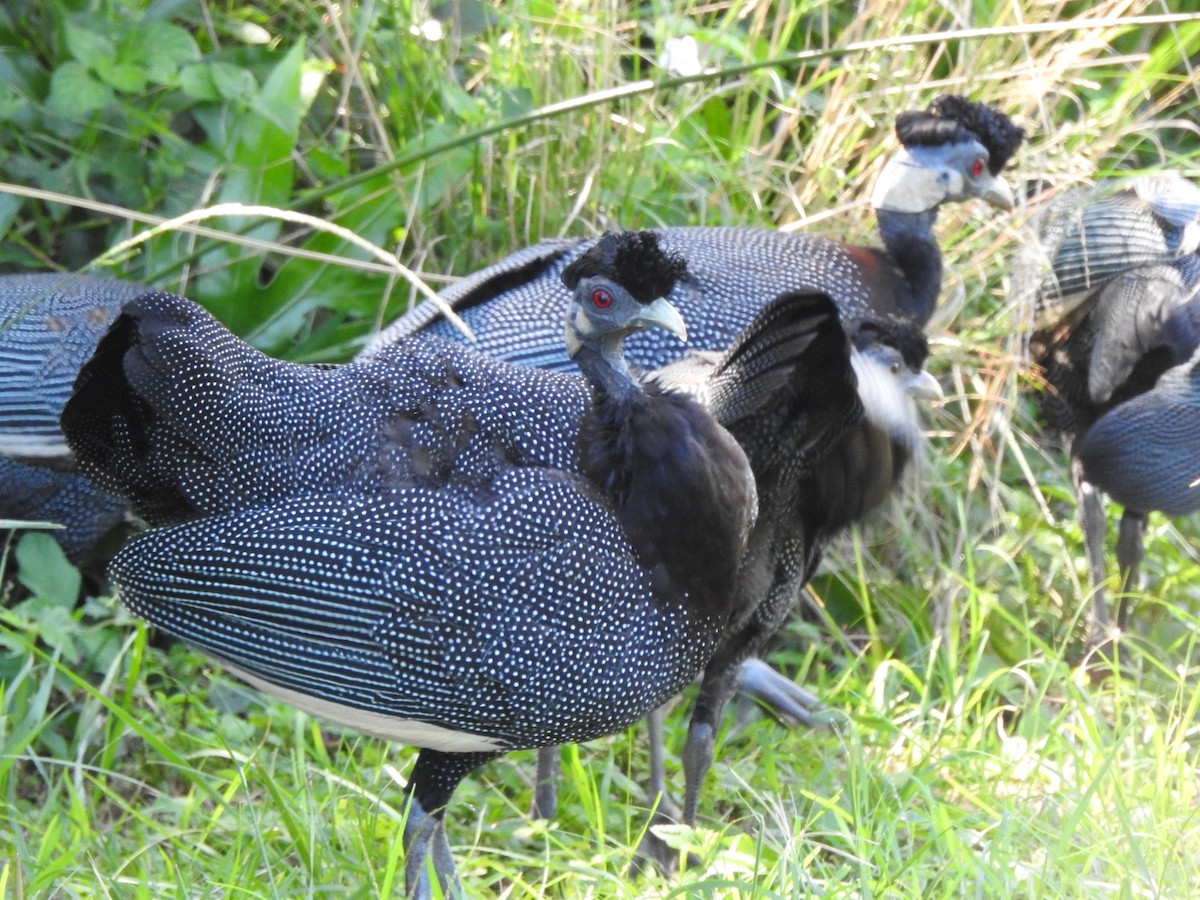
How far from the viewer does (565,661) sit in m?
2.44

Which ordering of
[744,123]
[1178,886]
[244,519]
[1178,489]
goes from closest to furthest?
[1178,886] → [244,519] → [1178,489] → [744,123]

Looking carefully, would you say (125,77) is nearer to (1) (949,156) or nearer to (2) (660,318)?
(2) (660,318)

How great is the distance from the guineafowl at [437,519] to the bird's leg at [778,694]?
93 cm

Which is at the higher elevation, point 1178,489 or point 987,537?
point 1178,489

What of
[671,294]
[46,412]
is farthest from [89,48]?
[671,294]

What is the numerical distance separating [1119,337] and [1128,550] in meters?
0.53

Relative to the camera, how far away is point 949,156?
3600 mm

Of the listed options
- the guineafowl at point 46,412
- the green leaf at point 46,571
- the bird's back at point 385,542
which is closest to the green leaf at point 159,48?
the guineafowl at point 46,412

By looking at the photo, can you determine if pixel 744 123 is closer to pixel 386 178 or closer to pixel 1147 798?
pixel 386 178

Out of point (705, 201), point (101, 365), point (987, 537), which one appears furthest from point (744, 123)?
point (101, 365)

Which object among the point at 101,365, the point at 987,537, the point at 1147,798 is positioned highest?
the point at 101,365

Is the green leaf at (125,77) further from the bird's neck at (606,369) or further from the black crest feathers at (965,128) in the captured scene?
the black crest feathers at (965,128)

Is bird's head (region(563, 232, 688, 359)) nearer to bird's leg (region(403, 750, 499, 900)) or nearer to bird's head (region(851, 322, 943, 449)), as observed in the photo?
bird's head (region(851, 322, 943, 449))

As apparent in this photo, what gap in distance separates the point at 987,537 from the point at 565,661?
1918 millimetres
